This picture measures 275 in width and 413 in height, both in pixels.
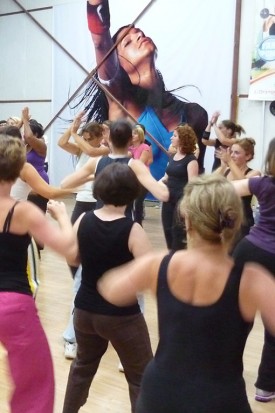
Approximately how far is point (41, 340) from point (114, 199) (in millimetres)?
581

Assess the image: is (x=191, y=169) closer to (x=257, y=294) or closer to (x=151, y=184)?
(x=151, y=184)

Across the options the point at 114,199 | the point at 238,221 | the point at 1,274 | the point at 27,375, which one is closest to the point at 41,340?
the point at 27,375

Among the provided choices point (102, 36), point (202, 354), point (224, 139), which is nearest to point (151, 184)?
point (202, 354)

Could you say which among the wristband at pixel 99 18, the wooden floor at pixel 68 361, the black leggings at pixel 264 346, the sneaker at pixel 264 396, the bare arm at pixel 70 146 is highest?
the wristband at pixel 99 18

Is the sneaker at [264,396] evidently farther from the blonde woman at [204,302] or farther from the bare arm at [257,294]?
the bare arm at [257,294]

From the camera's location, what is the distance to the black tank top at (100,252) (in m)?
2.05

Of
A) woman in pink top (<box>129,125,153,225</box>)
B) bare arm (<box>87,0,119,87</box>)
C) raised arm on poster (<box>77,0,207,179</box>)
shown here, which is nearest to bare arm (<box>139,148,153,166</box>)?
woman in pink top (<box>129,125,153,225</box>)

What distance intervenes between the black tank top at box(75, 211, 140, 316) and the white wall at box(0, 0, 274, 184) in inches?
251

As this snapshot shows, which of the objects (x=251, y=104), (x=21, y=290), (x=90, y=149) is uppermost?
(x=251, y=104)

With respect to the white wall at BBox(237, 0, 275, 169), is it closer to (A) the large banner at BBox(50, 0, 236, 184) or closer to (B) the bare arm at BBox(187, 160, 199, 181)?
(A) the large banner at BBox(50, 0, 236, 184)

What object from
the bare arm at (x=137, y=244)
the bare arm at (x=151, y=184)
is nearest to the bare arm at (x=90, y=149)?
the bare arm at (x=151, y=184)

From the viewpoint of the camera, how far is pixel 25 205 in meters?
1.98

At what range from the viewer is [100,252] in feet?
6.80

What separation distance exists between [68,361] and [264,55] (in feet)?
19.7
